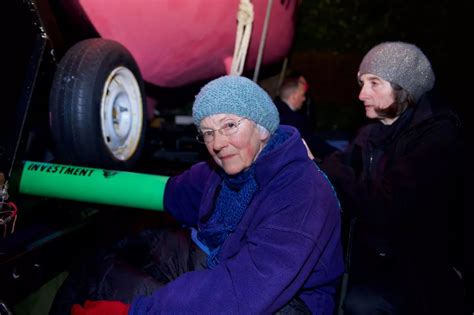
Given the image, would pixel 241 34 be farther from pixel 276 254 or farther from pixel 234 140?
pixel 276 254

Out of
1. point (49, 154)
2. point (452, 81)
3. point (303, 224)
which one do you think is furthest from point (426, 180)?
point (452, 81)

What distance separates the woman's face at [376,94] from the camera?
1.99 metres

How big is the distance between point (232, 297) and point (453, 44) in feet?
18.2

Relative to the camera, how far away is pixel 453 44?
5547 mm

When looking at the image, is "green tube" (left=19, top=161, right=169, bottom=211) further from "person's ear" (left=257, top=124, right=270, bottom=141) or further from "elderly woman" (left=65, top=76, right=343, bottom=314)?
"person's ear" (left=257, top=124, right=270, bottom=141)

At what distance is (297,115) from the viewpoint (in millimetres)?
3281

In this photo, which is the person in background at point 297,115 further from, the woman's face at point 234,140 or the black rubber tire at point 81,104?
the woman's face at point 234,140

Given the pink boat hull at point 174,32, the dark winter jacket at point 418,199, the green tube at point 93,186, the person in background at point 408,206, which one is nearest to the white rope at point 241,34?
the pink boat hull at point 174,32

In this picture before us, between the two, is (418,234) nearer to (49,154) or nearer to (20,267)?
(20,267)

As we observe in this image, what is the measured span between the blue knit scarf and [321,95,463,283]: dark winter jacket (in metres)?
0.59

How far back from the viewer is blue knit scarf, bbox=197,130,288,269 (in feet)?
4.64

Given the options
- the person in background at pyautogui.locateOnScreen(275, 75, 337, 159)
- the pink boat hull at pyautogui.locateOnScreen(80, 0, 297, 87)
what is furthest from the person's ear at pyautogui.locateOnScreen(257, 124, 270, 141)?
the person in background at pyautogui.locateOnScreen(275, 75, 337, 159)

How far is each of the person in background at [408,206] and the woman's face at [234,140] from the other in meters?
0.63

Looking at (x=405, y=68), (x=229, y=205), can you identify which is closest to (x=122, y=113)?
(x=229, y=205)
